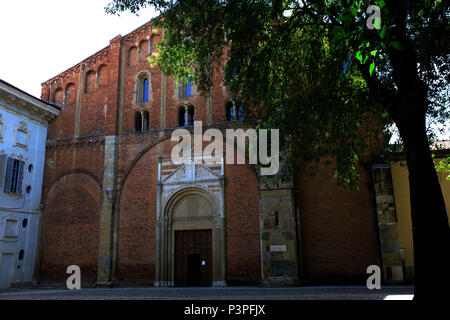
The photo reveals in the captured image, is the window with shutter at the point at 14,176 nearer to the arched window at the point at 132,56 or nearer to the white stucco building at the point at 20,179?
the white stucco building at the point at 20,179

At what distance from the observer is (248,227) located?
1689 cm

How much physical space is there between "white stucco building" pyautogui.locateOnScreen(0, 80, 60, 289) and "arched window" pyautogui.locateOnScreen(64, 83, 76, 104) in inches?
40.6

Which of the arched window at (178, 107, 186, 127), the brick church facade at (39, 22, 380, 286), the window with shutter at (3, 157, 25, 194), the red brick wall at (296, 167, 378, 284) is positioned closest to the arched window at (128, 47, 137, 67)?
the brick church facade at (39, 22, 380, 286)

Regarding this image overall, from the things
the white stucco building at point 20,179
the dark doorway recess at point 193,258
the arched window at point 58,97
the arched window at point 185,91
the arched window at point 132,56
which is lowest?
the dark doorway recess at point 193,258

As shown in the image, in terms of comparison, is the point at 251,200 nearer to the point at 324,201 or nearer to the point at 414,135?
the point at 324,201

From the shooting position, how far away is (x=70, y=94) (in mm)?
22031

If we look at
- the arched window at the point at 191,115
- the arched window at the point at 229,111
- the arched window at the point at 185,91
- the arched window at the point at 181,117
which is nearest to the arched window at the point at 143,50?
the arched window at the point at 185,91

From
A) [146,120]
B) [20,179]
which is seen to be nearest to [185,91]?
[146,120]

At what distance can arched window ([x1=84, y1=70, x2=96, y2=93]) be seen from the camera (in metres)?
21.6

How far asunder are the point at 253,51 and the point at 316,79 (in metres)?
2.00

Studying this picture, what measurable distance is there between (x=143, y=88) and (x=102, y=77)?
8.75 ft

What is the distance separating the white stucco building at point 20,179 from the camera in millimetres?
18625

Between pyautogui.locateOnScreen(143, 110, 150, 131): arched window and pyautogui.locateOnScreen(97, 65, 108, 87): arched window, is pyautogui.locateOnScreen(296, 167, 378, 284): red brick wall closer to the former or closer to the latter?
pyautogui.locateOnScreen(143, 110, 150, 131): arched window

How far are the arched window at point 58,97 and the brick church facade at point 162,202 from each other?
66 millimetres
